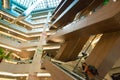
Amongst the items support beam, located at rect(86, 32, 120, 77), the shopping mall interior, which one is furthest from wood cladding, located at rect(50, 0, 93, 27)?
support beam, located at rect(86, 32, 120, 77)

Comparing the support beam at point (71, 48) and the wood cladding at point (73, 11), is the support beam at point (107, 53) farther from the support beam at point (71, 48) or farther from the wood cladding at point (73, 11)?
the wood cladding at point (73, 11)

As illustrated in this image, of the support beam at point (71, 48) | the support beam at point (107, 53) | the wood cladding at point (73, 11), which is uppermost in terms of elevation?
the wood cladding at point (73, 11)

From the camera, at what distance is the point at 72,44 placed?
A: 8.86 metres

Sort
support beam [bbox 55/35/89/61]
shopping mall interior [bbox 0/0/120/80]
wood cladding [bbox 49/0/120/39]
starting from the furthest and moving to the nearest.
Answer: support beam [bbox 55/35/89/61] → shopping mall interior [bbox 0/0/120/80] → wood cladding [bbox 49/0/120/39]

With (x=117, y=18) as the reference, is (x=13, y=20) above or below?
above

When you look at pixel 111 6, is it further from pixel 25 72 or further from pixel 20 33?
pixel 20 33

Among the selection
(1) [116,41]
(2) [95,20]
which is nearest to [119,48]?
(1) [116,41]

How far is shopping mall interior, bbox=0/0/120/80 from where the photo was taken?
5.44 metres

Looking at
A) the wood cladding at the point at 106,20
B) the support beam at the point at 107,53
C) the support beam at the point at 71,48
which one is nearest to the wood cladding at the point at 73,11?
the support beam at the point at 71,48

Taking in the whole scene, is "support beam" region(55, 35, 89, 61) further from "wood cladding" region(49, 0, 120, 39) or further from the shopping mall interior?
"wood cladding" region(49, 0, 120, 39)

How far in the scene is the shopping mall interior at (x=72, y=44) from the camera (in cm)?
544

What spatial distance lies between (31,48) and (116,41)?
40.8 feet

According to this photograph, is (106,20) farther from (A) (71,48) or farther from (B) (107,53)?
(A) (71,48)

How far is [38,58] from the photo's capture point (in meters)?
8.13
